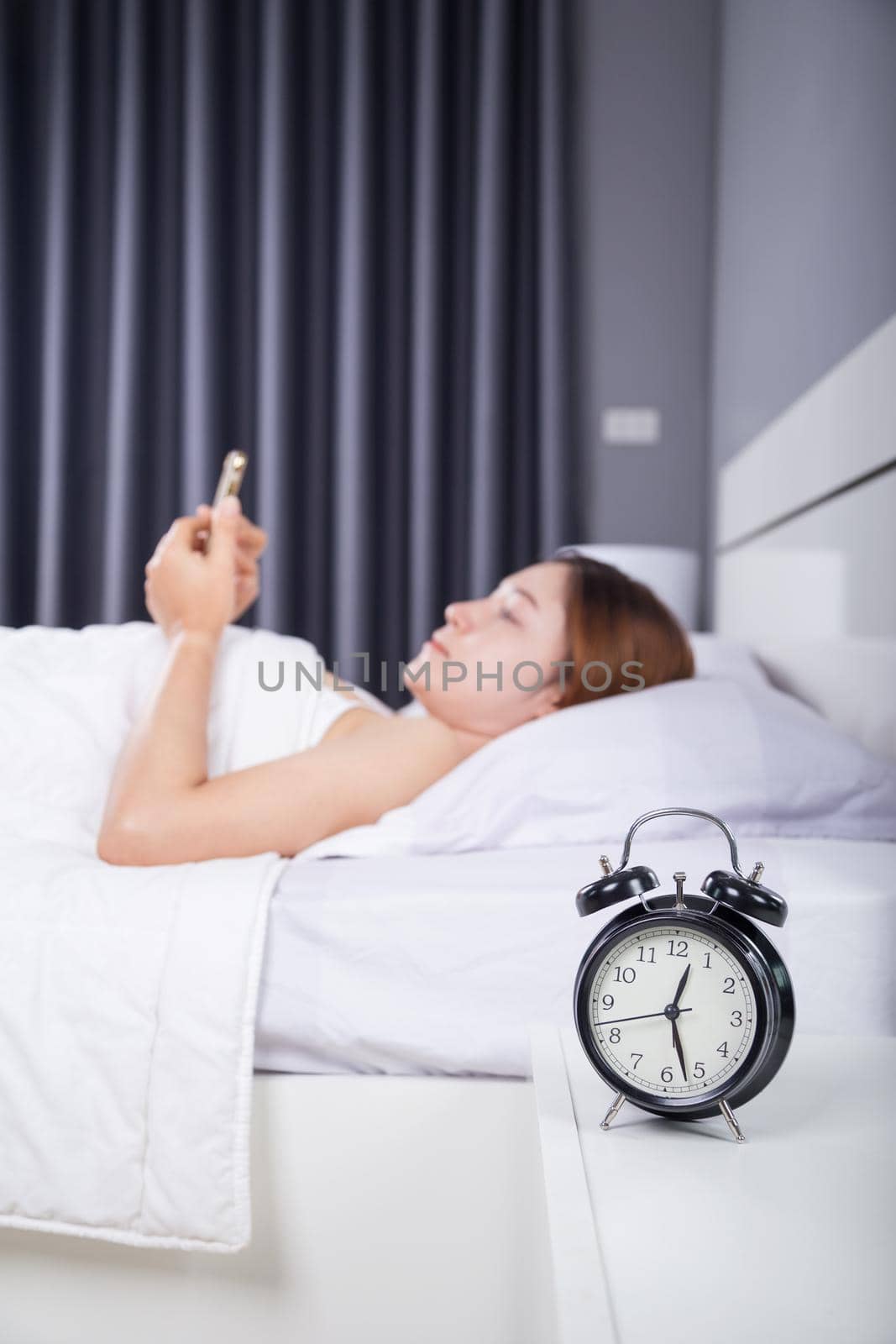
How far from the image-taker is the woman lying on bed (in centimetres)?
93

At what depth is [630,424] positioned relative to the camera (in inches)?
99.5

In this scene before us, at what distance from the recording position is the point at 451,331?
8.07ft

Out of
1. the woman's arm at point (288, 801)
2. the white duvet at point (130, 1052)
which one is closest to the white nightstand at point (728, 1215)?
the white duvet at point (130, 1052)

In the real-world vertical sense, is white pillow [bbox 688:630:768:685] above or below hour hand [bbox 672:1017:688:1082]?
above

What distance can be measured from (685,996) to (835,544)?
80 cm

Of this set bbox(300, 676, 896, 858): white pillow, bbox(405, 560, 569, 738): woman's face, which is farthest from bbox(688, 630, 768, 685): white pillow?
bbox(300, 676, 896, 858): white pillow

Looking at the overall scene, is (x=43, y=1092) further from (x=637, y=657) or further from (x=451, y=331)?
(x=451, y=331)

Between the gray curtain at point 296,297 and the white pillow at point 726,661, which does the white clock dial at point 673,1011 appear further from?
the gray curtain at point 296,297

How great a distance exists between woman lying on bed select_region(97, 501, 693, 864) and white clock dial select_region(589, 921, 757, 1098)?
0.45m

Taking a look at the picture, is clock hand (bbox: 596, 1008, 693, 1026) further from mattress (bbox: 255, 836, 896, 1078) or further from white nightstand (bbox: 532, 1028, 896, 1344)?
mattress (bbox: 255, 836, 896, 1078)

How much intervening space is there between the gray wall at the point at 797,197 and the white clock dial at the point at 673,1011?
0.73m

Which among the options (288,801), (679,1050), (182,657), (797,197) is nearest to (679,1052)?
(679,1050)

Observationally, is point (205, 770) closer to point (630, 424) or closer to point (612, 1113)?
point (612, 1113)

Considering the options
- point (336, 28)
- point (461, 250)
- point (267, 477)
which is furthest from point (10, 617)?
point (336, 28)
